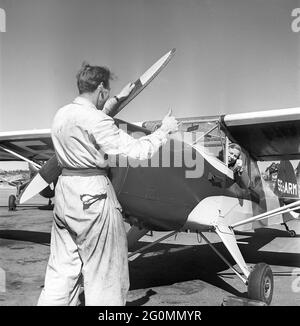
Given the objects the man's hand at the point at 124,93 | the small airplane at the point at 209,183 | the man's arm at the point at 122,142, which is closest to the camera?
the man's arm at the point at 122,142

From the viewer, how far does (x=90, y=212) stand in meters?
2.01

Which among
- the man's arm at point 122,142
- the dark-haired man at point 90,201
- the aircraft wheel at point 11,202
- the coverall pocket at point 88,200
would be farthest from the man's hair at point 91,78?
the aircraft wheel at point 11,202

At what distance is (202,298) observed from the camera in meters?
4.18

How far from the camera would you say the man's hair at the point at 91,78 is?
2117 millimetres

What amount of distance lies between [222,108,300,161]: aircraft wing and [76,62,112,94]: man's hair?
10.0 ft

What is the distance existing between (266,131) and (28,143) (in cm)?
449

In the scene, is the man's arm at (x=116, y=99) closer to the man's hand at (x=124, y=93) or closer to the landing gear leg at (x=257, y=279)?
the man's hand at (x=124, y=93)

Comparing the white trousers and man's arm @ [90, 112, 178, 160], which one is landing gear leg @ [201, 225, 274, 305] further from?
man's arm @ [90, 112, 178, 160]

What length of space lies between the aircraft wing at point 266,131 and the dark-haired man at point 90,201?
123 inches

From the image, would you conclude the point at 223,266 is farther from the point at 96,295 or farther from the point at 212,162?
the point at 96,295

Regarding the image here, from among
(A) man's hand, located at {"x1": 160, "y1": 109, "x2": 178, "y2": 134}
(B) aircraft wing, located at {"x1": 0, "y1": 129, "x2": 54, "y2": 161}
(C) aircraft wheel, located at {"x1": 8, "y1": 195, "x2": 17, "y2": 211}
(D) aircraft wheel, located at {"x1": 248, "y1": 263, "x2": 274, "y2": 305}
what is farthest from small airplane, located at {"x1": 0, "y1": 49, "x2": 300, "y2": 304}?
(C) aircraft wheel, located at {"x1": 8, "y1": 195, "x2": 17, "y2": 211}

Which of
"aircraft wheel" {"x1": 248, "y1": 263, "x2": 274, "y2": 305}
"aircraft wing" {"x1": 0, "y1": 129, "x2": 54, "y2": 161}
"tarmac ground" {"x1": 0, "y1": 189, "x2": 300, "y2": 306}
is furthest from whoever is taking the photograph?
"aircraft wing" {"x1": 0, "y1": 129, "x2": 54, "y2": 161}

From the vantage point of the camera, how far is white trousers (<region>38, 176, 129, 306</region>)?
2.02 m
